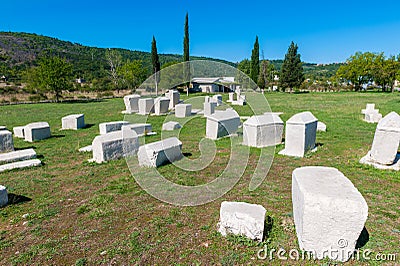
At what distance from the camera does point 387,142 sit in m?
6.33

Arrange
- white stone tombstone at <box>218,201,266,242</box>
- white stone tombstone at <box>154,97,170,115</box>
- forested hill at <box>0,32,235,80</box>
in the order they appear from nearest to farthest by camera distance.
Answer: white stone tombstone at <box>218,201,266,242</box> < white stone tombstone at <box>154,97,170,115</box> < forested hill at <box>0,32,235,80</box>

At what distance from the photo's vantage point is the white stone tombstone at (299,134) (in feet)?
24.9

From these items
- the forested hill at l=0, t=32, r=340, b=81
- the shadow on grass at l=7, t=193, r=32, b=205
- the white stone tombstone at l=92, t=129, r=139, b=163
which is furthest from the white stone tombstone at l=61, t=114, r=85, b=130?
the forested hill at l=0, t=32, r=340, b=81

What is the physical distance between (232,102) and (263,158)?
16.5m

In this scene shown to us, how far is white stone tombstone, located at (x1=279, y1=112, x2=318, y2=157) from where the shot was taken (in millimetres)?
7598

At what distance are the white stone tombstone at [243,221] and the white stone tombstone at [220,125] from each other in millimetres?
6567

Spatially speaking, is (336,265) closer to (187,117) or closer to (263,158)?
(263,158)

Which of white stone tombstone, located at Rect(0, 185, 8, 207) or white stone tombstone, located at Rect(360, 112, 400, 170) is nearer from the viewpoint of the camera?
white stone tombstone, located at Rect(0, 185, 8, 207)

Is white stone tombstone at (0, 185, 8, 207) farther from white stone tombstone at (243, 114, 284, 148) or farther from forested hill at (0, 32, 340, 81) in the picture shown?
forested hill at (0, 32, 340, 81)

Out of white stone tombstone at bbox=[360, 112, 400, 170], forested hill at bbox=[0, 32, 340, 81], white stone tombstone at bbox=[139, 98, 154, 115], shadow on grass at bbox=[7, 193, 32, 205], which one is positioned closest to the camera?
shadow on grass at bbox=[7, 193, 32, 205]

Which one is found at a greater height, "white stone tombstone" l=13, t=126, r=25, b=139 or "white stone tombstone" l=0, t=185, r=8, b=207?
"white stone tombstone" l=13, t=126, r=25, b=139

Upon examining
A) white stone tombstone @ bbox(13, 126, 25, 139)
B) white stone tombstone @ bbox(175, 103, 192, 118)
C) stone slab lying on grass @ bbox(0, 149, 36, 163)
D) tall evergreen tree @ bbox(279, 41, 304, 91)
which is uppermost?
tall evergreen tree @ bbox(279, 41, 304, 91)

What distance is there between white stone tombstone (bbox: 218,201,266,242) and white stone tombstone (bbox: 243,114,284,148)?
5177mm

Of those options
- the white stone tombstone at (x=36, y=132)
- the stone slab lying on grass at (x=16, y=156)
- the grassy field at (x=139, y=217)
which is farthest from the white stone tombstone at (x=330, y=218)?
the white stone tombstone at (x=36, y=132)
